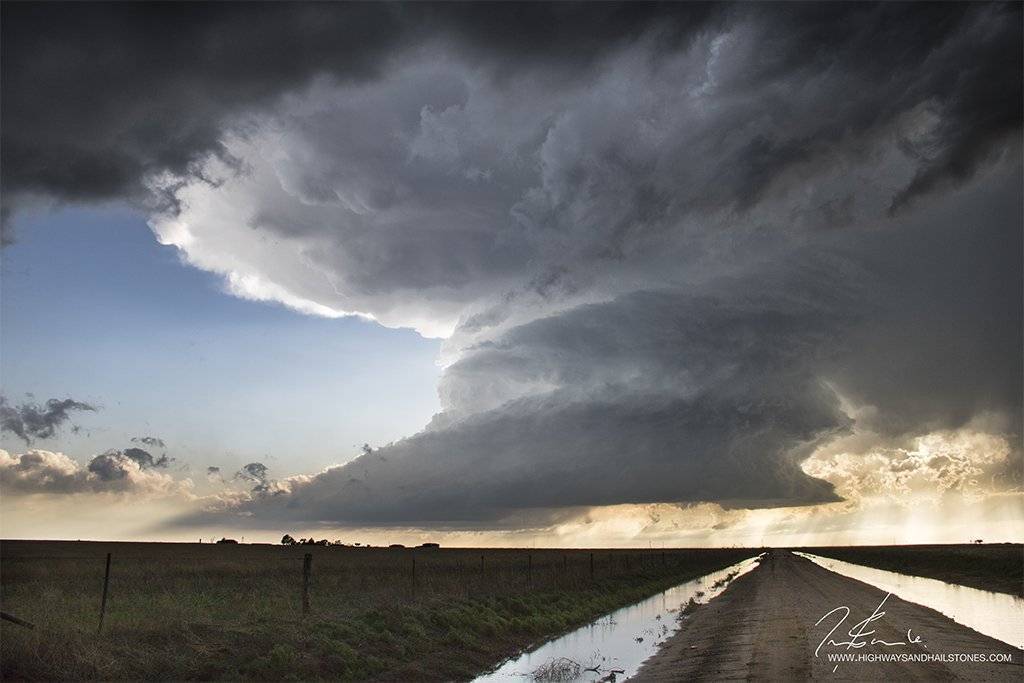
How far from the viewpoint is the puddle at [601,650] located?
20.6 metres

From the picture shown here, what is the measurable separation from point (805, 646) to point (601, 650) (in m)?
6.16

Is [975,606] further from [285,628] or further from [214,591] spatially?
[214,591]

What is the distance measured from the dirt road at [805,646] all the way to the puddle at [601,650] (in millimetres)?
771

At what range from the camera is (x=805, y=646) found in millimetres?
22469

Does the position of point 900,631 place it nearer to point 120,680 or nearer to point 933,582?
point 120,680

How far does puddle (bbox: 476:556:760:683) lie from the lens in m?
20.6

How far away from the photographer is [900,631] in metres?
25.8

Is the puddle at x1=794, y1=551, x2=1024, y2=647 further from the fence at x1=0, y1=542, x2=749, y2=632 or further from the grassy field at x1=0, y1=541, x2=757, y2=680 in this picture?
the fence at x1=0, y1=542, x2=749, y2=632

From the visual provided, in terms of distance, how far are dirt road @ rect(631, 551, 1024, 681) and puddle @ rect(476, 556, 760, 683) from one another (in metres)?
0.77
